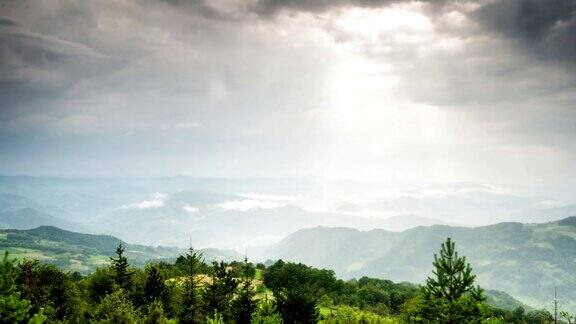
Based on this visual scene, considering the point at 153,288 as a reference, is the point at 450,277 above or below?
above

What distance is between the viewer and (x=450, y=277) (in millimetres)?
31828

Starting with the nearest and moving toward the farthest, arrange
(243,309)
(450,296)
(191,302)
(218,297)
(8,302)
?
1. (8,302)
2. (450,296)
3. (243,309)
4. (191,302)
5. (218,297)

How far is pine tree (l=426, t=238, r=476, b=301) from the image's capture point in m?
31.3

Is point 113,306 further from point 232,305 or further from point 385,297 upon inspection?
point 385,297

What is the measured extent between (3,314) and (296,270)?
399ft

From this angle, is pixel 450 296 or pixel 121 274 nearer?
pixel 450 296

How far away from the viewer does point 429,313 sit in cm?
3297

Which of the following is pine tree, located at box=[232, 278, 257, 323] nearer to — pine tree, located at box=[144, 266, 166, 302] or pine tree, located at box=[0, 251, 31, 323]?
pine tree, located at box=[144, 266, 166, 302]

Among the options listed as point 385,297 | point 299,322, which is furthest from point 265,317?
point 385,297

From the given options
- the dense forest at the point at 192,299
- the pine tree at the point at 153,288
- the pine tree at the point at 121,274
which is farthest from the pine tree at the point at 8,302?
the pine tree at the point at 121,274

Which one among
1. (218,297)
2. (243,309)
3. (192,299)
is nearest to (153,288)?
(192,299)

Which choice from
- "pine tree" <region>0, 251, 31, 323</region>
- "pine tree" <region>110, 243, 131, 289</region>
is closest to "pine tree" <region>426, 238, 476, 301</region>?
"pine tree" <region>0, 251, 31, 323</region>

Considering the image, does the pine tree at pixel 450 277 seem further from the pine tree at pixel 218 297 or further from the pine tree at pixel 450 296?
the pine tree at pixel 218 297

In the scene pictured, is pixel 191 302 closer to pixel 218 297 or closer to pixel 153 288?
pixel 218 297
